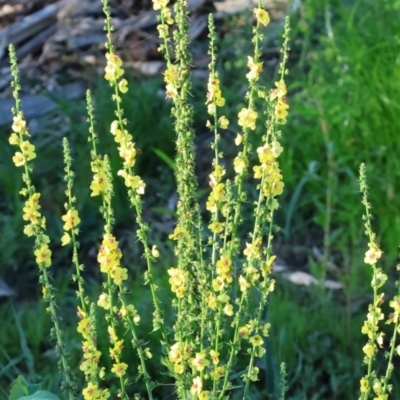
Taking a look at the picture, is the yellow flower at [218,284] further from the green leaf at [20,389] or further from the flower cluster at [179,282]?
the green leaf at [20,389]

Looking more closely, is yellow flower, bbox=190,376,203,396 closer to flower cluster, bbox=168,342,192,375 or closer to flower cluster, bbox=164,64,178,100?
flower cluster, bbox=168,342,192,375

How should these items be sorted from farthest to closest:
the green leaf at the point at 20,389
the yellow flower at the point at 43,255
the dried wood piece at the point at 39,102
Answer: the dried wood piece at the point at 39,102 → the green leaf at the point at 20,389 → the yellow flower at the point at 43,255

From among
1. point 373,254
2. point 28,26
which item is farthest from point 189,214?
point 28,26

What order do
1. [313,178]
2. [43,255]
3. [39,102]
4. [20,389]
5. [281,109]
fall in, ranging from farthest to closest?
[39,102], [313,178], [20,389], [43,255], [281,109]

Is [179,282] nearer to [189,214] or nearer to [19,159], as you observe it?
[189,214]

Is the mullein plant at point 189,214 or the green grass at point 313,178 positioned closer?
the mullein plant at point 189,214

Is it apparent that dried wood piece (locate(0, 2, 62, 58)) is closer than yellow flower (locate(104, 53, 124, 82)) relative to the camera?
No

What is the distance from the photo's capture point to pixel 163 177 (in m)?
4.12

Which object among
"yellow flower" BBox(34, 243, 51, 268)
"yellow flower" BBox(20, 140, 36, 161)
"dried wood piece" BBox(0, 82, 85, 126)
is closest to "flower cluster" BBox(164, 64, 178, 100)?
"yellow flower" BBox(20, 140, 36, 161)

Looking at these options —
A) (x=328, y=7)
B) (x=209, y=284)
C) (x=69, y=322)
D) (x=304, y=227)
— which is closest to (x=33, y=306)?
(x=69, y=322)

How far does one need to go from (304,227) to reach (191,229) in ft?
6.65

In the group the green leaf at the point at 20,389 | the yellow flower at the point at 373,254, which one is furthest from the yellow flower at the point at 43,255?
the yellow flower at the point at 373,254

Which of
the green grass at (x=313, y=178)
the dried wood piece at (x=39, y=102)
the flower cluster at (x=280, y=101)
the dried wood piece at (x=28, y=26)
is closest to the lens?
the flower cluster at (x=280, y=101)

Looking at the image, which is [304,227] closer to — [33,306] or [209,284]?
[33,306]
